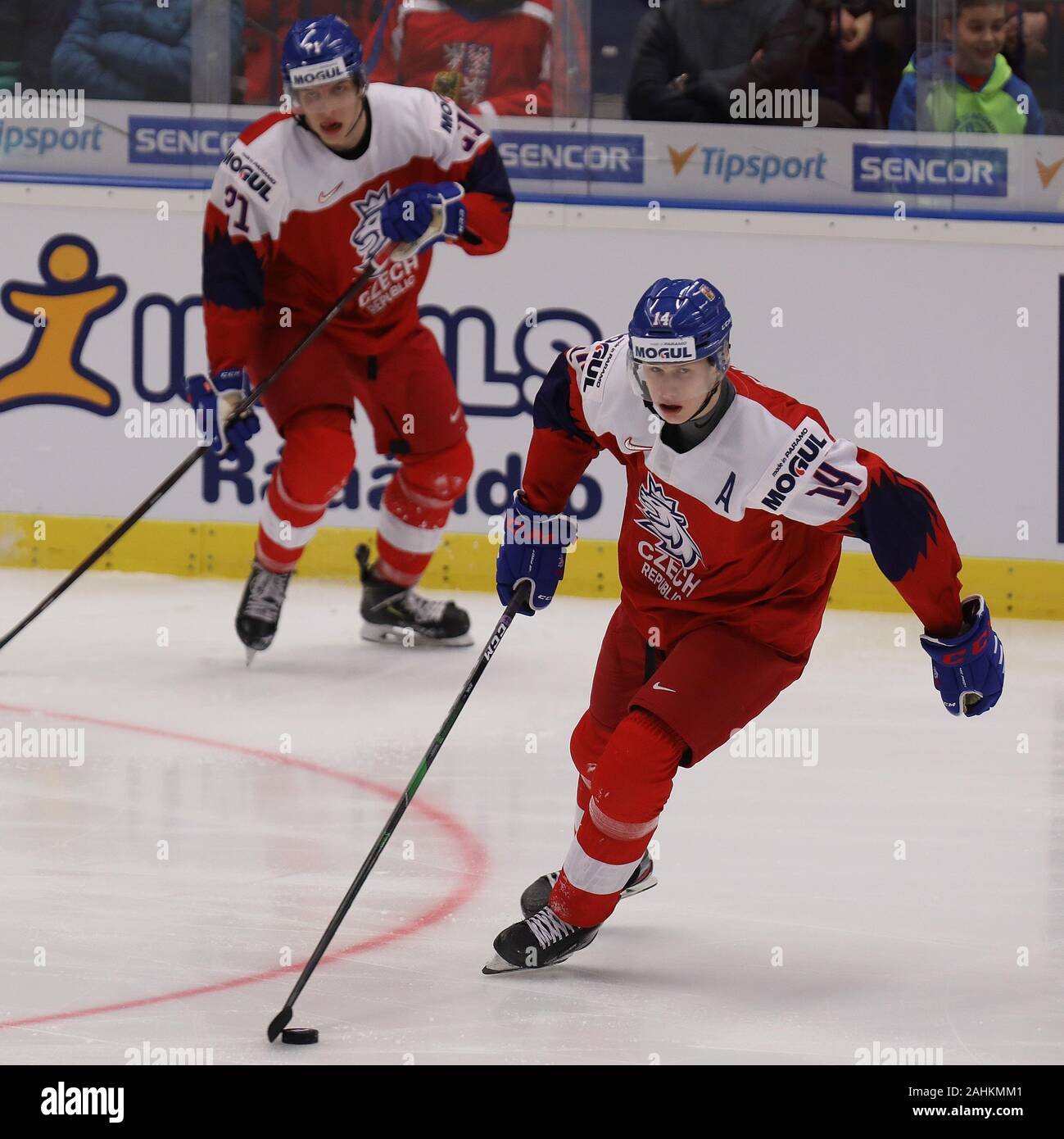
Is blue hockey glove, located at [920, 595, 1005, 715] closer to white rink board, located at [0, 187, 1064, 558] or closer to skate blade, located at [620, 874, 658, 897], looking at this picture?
skate blade, located at [620, 874, 658, 897]

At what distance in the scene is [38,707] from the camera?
5.12 meters

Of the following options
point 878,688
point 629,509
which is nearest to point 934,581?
point 629,509

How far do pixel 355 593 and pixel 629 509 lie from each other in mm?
3348

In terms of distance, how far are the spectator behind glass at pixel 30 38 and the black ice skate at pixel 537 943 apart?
4.38m

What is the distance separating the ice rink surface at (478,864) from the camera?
307 centimetres

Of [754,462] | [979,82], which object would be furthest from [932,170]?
[754,462]

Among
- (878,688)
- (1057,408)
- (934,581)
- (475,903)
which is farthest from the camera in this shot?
(1057,408)

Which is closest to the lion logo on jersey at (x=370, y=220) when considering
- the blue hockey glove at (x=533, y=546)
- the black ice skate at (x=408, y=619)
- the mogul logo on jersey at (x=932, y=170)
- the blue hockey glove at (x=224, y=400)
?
the blue hockey glove at (x=224, y=400)

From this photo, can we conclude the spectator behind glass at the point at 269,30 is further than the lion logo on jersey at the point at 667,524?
Yes

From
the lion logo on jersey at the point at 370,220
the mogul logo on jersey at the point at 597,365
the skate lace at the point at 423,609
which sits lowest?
the skate lace at the point at 423,609

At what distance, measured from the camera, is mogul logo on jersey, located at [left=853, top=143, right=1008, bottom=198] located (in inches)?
256

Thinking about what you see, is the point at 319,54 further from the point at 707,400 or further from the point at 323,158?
the point at 707,400

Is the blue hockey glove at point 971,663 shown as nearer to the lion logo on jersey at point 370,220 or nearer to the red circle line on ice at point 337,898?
the red circle line on ice at point 337,898

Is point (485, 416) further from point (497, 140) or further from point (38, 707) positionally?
point (38, 707)
